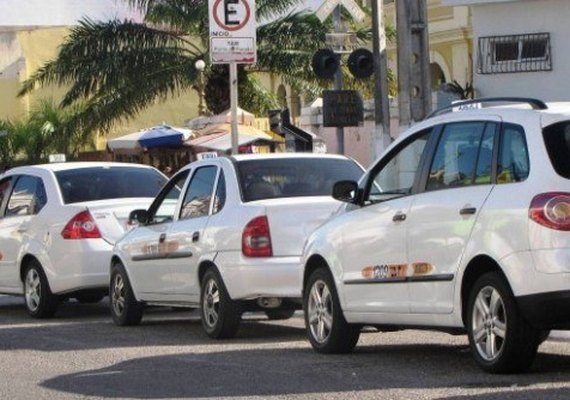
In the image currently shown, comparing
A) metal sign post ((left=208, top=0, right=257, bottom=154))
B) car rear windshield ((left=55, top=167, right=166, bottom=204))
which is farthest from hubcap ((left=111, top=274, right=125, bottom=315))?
metal sign post ((left=208, top=0, right=257, bottom=154))

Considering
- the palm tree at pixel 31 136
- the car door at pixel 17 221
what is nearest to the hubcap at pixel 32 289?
the car door at pixel 17 221

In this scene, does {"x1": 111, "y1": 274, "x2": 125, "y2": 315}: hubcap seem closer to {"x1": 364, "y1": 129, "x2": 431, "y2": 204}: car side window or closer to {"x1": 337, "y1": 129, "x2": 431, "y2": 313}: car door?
{"x1": 364, "y1": 129, "x2": 431, "y2": 204}: car side window

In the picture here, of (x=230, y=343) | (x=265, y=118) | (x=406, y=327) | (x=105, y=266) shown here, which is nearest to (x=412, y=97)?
(x=105, y=266)

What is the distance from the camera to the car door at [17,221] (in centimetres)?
1691

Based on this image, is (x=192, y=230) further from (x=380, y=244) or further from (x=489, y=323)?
(x=489, y=323)

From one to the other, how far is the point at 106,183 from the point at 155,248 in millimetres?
2418

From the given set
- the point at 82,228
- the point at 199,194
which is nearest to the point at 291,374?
the point at 199,194

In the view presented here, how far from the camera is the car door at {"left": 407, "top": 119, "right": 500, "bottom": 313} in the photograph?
1012 cm

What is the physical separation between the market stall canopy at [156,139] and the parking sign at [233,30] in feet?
60.6

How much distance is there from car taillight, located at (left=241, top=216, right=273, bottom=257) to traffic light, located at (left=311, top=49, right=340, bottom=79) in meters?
7.55

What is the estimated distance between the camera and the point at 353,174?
13922 mm

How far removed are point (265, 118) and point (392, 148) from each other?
87.2ft

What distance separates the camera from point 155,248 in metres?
14.7

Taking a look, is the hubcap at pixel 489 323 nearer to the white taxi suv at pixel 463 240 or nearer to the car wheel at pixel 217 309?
the white taxi suv at pixel 463 240
